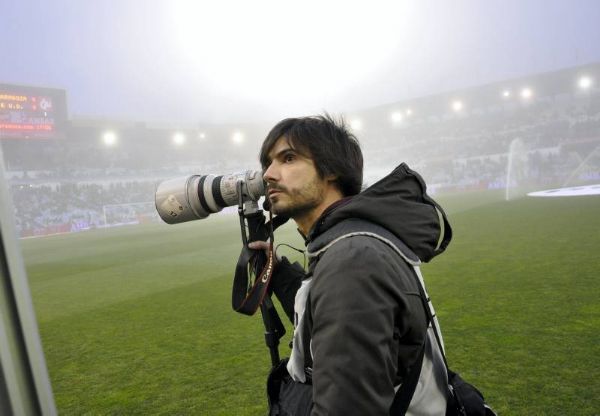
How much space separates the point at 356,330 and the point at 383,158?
141 feet

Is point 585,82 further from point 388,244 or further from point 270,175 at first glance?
point 388,244

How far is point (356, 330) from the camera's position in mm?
880

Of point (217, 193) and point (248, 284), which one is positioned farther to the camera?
point (217, 193)

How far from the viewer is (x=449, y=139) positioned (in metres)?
40.0

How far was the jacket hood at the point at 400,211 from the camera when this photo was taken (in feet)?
3.45

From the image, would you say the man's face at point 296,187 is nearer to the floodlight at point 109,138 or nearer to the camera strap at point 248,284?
the camera strap at point 248,284

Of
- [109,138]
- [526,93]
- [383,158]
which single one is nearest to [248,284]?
[109,138]

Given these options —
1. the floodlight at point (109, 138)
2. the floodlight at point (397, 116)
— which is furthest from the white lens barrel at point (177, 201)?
the floodlight at point (397, 116)

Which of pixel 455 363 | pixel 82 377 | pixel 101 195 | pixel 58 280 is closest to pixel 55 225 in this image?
pixel 101 195

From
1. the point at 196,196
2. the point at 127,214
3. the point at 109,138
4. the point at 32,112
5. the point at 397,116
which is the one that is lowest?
the point at 127,214

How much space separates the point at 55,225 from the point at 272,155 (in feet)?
94.9

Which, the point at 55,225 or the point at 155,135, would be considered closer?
the point at 55,225

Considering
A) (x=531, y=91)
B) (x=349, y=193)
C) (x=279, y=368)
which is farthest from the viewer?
(x=531, y=91)

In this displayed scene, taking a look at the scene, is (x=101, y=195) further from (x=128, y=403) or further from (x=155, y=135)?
(x=128, y=403)
